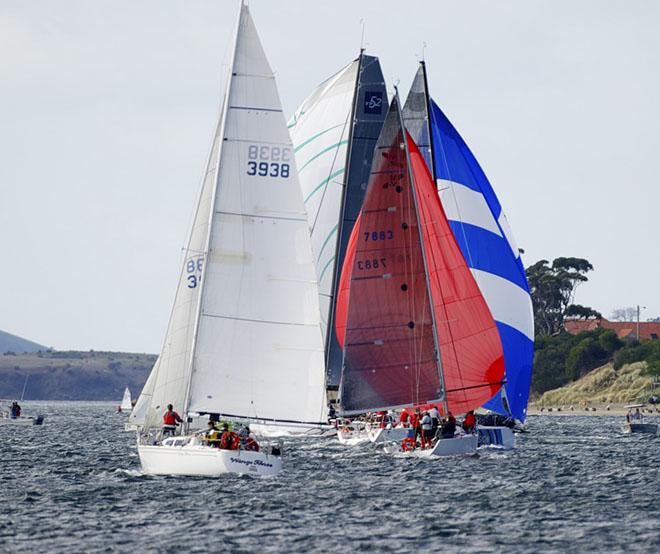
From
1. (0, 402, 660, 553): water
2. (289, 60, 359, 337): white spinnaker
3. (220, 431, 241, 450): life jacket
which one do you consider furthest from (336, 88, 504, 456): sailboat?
(289, 60, 359, 337): white spinnaker

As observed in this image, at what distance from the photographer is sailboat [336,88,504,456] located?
5172 centimetres

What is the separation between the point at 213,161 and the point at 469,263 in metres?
18.7

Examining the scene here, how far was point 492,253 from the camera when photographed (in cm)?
5981

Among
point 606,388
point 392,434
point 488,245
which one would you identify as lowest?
point 392,434

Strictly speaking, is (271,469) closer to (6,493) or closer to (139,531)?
(6,493)

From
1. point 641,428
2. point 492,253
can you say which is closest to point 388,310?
point 492,253

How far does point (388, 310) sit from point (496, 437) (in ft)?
22.7

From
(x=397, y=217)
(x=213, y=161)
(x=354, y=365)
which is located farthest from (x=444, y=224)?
(x=213, y=161)

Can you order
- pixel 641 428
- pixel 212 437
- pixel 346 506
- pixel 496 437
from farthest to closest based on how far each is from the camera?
1. pixel 641 428
2. pixel 496 437
3. pixel 212 437
4. pixel 346 506

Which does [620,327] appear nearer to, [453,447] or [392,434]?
[392,434]

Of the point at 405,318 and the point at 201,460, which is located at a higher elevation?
the point at 405,318

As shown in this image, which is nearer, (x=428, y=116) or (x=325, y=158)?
(x=428, y=116)

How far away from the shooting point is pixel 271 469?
136ft

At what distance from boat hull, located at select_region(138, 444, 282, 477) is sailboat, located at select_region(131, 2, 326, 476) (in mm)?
94
